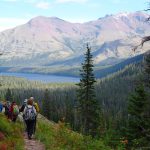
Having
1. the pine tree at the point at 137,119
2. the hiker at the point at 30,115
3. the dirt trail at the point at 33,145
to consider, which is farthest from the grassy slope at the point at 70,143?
the pine tree at the point at 137,119

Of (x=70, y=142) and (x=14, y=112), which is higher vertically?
(x=14, y=112)

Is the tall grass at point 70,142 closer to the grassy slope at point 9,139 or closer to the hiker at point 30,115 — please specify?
the grassy slope at point 9,139

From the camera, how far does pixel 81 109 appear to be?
178ft

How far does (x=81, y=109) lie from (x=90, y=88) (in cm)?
367

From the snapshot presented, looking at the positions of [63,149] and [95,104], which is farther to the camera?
[95,104]

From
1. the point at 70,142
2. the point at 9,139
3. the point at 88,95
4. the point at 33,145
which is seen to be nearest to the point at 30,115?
the point at 33,145

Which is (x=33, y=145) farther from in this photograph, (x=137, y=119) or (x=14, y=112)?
(x=137, y=119)

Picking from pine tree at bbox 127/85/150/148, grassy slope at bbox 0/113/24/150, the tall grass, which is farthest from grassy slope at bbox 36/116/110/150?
pine tree at bbox 127/85/150/148

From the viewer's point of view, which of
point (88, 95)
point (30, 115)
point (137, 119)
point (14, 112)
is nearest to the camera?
point (30, 115)

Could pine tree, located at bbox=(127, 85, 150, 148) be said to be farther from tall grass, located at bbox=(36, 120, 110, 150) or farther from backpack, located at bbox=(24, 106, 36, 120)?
tall grass, located at bbox=(36, 120, 110, 150)

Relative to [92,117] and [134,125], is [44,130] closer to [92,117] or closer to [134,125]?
[134,125]

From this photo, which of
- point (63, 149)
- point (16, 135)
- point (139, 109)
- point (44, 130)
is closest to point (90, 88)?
point (139, 109)

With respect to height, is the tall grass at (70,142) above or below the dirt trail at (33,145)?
above

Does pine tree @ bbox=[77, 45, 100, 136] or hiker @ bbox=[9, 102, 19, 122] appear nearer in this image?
hiker @ bbox=[9, 102, 19, 122]
